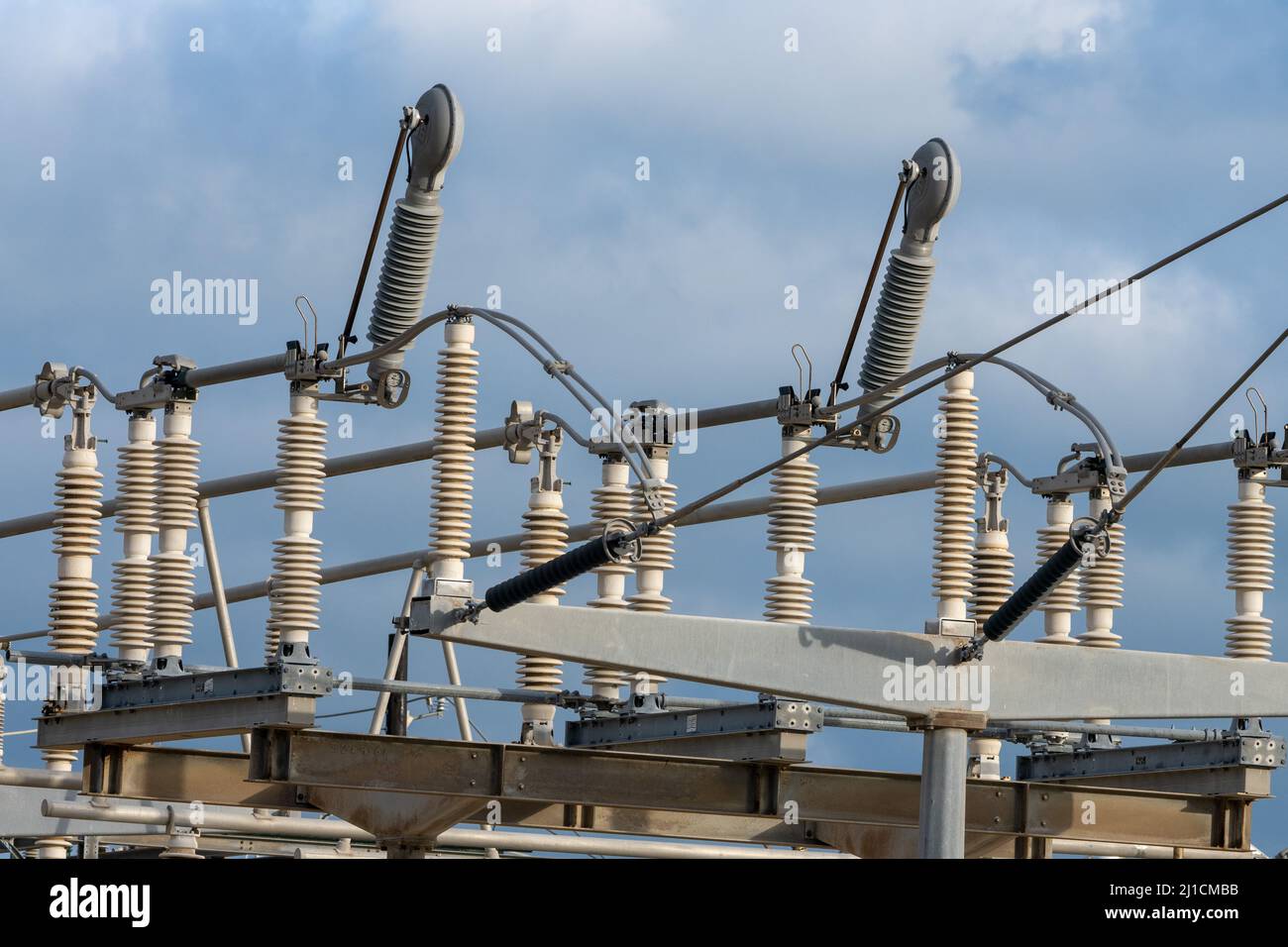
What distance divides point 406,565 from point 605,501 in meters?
6.85

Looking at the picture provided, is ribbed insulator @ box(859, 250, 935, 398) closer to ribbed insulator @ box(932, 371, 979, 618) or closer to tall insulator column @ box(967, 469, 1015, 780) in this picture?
ribbed insulator @ box(932, 371, 979, 618)

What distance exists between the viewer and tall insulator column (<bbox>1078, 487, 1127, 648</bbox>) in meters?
19.0

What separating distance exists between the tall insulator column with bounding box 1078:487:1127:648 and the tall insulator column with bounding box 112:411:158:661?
6928 millimetres

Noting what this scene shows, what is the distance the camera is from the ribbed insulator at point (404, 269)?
16.0 metres

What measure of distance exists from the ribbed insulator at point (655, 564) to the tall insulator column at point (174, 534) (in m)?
Answer: 3.02

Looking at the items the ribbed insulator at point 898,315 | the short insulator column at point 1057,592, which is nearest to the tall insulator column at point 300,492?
the ribbed insulator at point 898,315

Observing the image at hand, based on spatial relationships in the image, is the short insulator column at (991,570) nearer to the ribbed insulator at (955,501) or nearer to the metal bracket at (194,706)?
the ribbed insulator at (955,501)

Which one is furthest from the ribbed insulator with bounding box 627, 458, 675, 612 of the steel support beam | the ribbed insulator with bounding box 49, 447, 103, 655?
the ribbed insulator with bounding box 49, 447, 103, 655

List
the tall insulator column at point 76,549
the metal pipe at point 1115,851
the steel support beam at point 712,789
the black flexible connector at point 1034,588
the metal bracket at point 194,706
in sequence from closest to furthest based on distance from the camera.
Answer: the black flexible connector at point 1034,588, the metal bracket at point 194,706, the steel support beam at point 712,789, the tall insulator column at point 76,549, the metal pipe at point 1115,851

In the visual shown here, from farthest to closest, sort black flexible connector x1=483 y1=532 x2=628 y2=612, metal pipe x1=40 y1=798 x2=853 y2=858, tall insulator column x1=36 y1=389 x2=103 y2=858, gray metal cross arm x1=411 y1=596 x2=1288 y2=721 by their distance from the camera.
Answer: metal pipe x1=40 y1=798 x2=853 y2=858 → tall insulator column x1=36 y1=389 x2=103 y2=858 → gray metal cross arm x1=411 y1=596 x2=1288 y2=721 → black flexible connector x1=483 y1=532 x2=628 y2=612

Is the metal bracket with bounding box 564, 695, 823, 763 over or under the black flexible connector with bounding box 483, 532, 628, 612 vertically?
→ under
